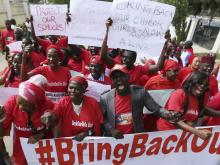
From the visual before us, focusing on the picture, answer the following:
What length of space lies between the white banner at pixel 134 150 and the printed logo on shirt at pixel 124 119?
148mm

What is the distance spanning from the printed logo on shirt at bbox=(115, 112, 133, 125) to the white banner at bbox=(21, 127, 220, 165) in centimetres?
15

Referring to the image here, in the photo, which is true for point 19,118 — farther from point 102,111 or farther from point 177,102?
point 177,102

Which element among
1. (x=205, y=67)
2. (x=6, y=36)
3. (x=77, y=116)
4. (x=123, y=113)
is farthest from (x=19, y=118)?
Result: (x=6, y=36)

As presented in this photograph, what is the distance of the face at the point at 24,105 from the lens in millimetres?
3403

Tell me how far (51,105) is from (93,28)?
181 centimetres

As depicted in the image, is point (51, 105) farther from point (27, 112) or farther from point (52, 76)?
point (52, 76)

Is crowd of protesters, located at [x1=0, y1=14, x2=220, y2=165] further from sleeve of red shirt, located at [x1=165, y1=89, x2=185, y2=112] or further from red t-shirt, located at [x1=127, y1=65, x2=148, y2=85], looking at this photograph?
red t-shirt, located at [x1=127, y1=65, x2=148, y2=85]

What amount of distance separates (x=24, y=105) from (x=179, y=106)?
5.10 ft

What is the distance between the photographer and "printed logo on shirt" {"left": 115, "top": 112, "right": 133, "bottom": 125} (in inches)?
151

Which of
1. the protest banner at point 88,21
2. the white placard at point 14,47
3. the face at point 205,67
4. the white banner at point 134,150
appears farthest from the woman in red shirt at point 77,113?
the white placard at point 14,47

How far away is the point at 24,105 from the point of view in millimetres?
3414

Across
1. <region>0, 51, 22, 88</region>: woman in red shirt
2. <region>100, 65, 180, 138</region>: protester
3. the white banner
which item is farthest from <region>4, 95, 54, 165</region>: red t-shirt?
<region>0, 51, 22, 88</region>: woman in red shirt

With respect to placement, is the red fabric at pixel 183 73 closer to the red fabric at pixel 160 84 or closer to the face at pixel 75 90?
the red fabric at pixel 160 84

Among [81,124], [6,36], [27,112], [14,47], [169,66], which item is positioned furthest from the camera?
[6,36]
